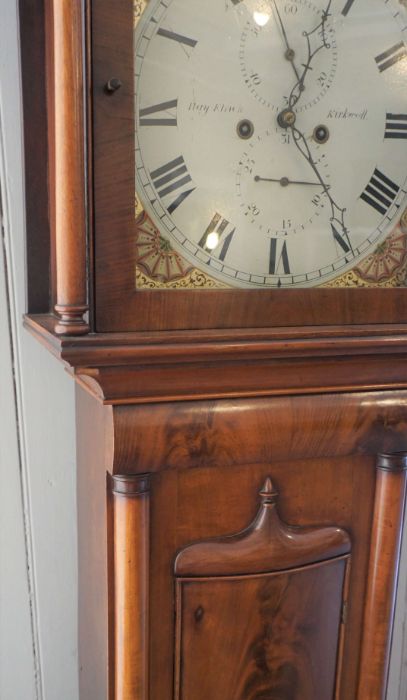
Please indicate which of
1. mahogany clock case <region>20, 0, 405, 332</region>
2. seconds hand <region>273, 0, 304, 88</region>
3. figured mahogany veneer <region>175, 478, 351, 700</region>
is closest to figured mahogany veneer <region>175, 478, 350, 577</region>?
figured mahogany veneer <region>175, 478, 351, 700</region>

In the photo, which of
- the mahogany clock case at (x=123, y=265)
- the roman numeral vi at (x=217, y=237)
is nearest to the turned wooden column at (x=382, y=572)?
the mahogany clock case at (x=123, y=265)

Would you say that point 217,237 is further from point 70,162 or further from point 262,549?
point 262,549

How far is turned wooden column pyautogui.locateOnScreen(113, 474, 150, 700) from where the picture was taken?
2.37 ft

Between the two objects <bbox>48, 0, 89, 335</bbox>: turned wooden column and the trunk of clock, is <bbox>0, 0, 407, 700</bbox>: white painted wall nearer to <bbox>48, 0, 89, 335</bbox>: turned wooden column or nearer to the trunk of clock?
the trunk of clock

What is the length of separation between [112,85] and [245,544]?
0.50 m

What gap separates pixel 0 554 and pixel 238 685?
1.38ft

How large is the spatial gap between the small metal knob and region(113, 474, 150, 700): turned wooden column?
1.23 feet

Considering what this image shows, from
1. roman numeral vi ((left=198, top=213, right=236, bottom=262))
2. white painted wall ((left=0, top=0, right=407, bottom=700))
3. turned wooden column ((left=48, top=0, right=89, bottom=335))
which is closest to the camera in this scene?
turned wooden column ((left=48, top=0, right=89, bottom=335))

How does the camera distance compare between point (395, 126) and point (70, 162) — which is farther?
point (395, 126)

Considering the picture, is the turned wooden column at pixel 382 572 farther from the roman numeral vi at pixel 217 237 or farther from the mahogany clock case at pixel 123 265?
the roman numeral vi at pixel 217 237

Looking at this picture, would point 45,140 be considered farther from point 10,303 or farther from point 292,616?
point 292,616

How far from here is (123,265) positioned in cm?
66

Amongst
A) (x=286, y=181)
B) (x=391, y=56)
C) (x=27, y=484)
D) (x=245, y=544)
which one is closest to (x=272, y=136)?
(x=286, y=181)

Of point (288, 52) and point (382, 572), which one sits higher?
point (288, 52)
